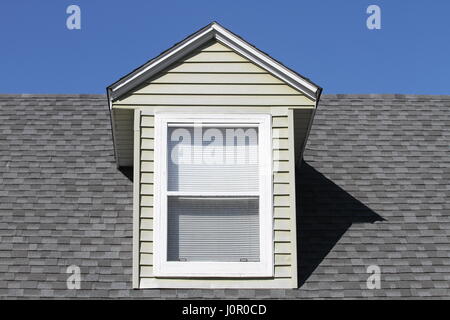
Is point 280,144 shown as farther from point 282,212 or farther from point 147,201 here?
point 147,201

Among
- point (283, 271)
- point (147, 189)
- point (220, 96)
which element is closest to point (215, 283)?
point (283, 271)

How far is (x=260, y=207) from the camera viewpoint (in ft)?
27.1

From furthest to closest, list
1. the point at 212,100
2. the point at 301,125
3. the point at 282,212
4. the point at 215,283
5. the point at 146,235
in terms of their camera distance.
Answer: the point at 301,125, the point at 212,100, the point at 282,212, the point at 146,235, the point at 215,283

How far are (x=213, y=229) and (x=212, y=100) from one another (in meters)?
1.41

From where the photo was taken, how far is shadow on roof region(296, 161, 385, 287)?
8.70 metres

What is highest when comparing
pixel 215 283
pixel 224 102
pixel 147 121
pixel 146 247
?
pixel 224 102

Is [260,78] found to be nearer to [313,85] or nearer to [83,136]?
[313,85]

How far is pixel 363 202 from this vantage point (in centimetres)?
970

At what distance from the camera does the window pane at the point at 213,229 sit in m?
8.15

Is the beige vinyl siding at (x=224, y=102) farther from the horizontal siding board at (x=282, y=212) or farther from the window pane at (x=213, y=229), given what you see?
the window pane at (x=213, y=229)

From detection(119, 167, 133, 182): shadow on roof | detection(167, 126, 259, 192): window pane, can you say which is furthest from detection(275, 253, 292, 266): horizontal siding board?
detection(119, 167, 133, 182): shadow on roof

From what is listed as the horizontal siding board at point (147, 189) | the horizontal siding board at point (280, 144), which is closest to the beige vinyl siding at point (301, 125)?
the horizontal siding board at point (280, 144)

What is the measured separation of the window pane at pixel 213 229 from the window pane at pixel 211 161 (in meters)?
0.15
